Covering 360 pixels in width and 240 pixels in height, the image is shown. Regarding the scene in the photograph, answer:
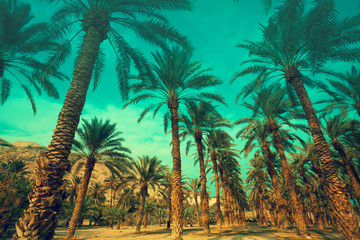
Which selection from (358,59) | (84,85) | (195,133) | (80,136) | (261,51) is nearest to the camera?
(84,85)

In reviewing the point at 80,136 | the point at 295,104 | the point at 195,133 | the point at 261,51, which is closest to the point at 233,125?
the point at 195,133

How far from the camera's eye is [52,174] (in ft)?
14.4

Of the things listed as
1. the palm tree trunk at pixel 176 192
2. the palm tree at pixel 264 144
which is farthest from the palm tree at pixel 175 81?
the palm tree at pixel 264 144

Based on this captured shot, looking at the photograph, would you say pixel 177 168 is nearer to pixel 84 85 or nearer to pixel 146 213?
pixel 84 85

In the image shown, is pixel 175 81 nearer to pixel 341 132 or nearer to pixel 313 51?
pixel 313 51

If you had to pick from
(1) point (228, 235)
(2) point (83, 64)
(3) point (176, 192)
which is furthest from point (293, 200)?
(2) point (83, 64)

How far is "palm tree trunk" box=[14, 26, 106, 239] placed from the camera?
12.9ft

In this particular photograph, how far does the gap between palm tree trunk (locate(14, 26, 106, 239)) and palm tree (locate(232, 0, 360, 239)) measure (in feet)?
Answer: 27.9

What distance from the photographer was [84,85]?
6.16 m

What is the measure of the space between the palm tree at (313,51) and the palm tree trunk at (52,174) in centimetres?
850

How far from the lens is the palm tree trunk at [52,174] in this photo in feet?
12.9

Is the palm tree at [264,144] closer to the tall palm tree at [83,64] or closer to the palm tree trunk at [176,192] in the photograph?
the palm tree trunk at [176,192]

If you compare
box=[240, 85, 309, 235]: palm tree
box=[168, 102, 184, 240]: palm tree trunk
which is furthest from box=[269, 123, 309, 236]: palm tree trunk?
box=[168, 102, 184, 240]: palm tree trunk

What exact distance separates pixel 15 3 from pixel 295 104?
22.1 m
